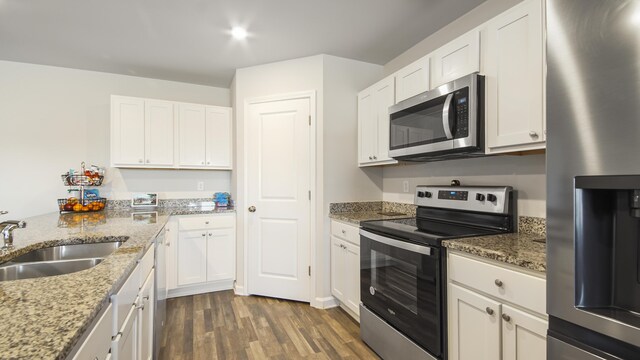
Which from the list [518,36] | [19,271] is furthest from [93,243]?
[518,36]

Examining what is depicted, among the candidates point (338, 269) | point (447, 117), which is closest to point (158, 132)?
point (338, 269)

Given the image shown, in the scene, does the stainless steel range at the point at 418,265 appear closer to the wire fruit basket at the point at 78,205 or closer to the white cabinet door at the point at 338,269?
the white cabinet door at the point at 338,269

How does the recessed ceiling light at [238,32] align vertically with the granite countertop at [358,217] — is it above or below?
above

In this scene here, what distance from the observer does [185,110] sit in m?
3.37

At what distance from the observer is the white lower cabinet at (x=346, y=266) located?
2.41m

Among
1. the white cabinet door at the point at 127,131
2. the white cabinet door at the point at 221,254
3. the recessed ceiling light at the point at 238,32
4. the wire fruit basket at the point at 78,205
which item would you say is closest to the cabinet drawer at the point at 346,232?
the white cabinet door at the point at 221,254

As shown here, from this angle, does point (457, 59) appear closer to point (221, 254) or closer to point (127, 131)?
point (221, 254)

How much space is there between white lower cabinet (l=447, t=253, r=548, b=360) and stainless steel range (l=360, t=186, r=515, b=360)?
8 cm

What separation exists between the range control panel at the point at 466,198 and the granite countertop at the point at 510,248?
0.20 meters

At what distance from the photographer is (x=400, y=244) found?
180 cm

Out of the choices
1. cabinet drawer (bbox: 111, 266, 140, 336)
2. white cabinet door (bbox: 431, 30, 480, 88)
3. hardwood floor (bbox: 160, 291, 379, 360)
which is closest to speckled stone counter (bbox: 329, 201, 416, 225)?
hardwood floor (bbox: 160, 291, 379, 360)

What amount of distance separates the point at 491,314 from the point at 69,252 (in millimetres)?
2127

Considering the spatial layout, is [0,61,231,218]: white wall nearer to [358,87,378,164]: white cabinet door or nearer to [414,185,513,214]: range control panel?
[358,87,378,164]: white cabinet door

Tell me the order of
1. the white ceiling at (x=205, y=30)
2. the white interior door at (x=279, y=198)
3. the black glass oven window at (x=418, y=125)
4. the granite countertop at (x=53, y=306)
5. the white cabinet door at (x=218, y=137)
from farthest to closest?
the white cabinet door at (x=218, y=137) < the white interior door at (x=279, y=198) < the white ceiling at (x=205, y=30) < the black glass oven window at (x=418, y=125) < the granite countertop at (x=53, y=306)
